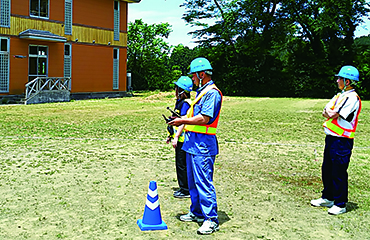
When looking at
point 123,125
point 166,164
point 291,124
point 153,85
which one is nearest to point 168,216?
point 166,164

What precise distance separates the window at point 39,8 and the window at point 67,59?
2.54m

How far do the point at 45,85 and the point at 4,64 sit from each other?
8.49 feet

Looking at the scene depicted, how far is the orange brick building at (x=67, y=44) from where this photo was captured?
26.6 m

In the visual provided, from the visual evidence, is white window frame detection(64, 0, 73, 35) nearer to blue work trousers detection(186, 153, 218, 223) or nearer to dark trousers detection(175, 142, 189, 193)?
dark trousers detection(175, 142, 189, 193)

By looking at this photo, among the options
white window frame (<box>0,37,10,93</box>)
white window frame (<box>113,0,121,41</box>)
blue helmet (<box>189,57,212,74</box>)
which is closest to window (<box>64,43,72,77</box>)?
white window frame (<box>0,37,10,93</box>)

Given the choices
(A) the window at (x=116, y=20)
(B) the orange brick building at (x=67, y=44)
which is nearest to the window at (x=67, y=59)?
(B) the orange brick building at (x=67, y=44)

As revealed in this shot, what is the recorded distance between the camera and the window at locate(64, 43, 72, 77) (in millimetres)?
30203

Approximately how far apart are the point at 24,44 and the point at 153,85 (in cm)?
2497

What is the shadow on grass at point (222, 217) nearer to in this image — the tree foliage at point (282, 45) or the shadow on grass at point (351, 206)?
the shadow on grass at point (351, 206)

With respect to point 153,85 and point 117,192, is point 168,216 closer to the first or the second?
point 117,192

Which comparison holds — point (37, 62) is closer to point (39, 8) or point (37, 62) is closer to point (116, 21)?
point (39, 8)

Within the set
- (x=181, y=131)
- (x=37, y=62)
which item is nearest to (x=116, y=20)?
(x=37, y=62)

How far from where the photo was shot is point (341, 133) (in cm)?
596

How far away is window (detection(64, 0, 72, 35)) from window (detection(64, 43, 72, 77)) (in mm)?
920
